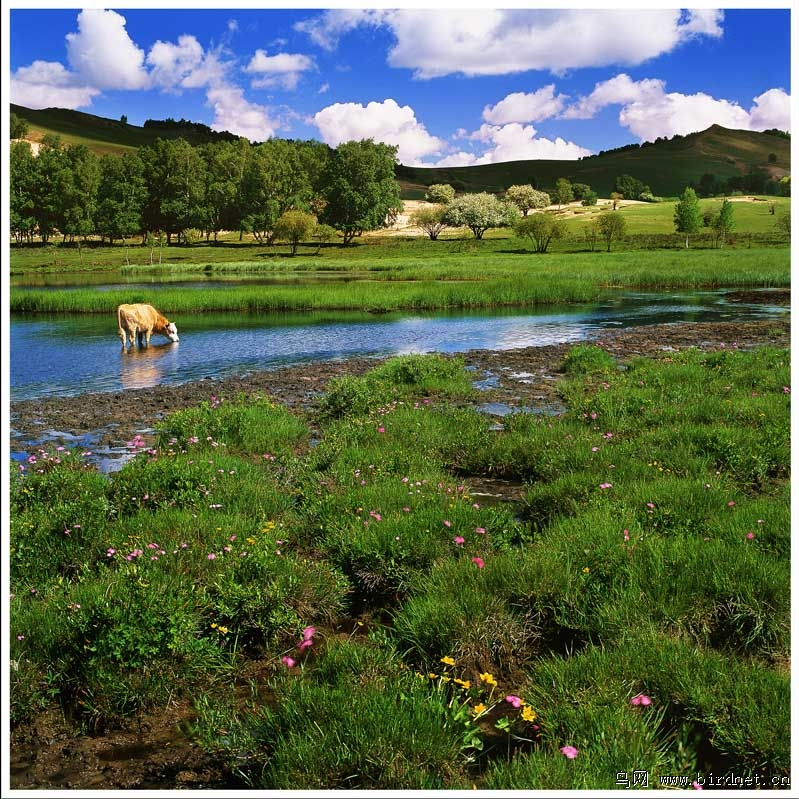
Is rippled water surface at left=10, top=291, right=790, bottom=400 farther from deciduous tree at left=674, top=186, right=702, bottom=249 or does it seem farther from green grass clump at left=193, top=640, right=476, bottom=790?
deciduous tree at left=674, top=186, right=702, bottom=249

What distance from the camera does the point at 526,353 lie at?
2417cm

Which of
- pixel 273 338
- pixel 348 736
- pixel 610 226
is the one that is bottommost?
pixel 348 736

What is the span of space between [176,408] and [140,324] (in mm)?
13614

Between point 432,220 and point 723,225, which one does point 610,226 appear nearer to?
point 723,225

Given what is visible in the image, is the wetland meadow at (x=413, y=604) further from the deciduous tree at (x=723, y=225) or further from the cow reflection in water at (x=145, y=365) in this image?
the deciduous tree at (x=723, y=225)

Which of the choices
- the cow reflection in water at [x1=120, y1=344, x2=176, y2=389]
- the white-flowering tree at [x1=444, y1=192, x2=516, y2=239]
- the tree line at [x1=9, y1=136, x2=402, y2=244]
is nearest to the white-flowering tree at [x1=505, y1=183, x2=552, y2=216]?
the white-flowering tree at [x1=444, y1=192, x2=516, y2=239]

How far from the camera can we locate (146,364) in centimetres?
2383

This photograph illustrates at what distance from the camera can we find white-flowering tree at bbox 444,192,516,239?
13538 cm

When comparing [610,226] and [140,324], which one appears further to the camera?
[610,226]

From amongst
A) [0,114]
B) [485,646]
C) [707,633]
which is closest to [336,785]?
[485,646]

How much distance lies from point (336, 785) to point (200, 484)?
17.4 feet

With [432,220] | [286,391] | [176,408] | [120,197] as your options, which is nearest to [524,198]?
[432,220]

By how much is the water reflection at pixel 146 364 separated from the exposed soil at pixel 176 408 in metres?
2.09

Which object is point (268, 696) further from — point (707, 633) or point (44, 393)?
point (44, 393)
